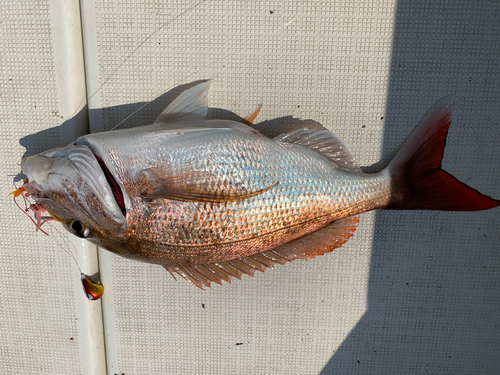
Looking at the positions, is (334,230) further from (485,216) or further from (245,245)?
(485,216)

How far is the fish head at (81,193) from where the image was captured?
1116 mm

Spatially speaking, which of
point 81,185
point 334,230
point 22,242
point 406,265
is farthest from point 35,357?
point 406,265

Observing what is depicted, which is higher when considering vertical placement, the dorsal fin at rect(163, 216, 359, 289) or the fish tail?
the fish tail

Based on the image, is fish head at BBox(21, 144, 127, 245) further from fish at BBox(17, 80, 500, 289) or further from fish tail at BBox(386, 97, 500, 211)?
fish tail at BBox(386, 97, 500, 211)

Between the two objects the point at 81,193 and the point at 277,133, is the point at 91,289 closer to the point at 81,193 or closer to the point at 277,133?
the point at 81,193

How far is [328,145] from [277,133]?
0.26 m

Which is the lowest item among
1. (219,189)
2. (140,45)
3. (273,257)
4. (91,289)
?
(91,289)

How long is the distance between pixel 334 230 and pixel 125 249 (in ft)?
2.81

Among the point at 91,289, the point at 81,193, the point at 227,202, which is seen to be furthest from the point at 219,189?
the point at 91,289

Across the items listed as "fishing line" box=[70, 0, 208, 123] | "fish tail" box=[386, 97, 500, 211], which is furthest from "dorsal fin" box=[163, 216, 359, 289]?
"fishing line" box=[70, 0, 208, 123]

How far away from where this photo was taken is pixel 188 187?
3.74 ft

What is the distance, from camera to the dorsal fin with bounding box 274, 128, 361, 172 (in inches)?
53.4

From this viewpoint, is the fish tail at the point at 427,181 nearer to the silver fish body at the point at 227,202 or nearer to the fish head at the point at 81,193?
the silver fish body at the point at 227,202

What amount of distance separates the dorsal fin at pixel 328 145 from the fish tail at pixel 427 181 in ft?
0.59
